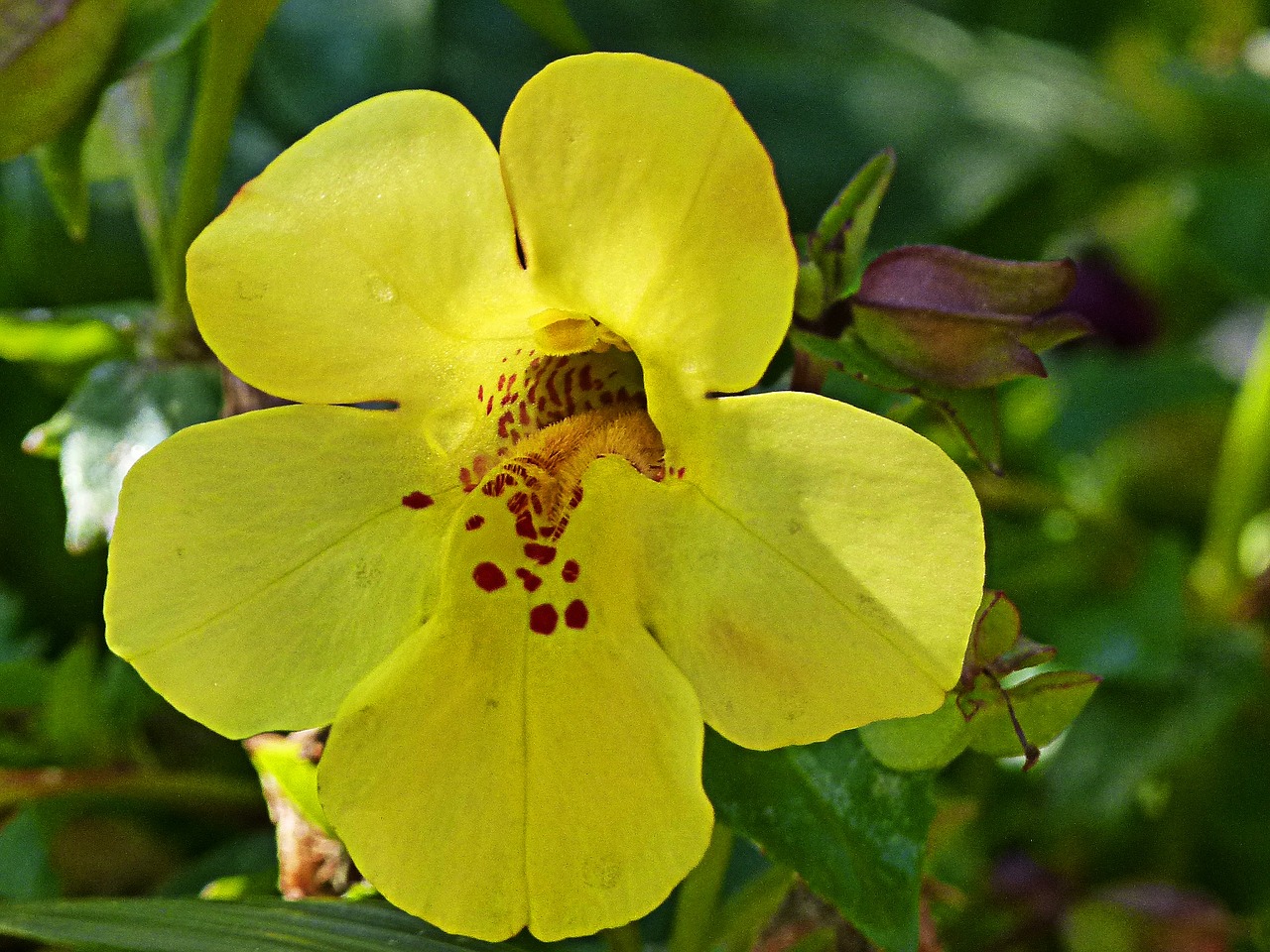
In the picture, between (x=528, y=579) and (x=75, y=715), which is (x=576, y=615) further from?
(x=75, y=715)

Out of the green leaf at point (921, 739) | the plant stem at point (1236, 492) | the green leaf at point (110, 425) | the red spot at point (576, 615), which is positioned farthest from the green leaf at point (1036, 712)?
the plant stem at point (1236, 492)

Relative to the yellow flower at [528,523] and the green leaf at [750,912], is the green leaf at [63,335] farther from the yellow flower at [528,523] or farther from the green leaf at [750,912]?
the green leaf at [750,912]

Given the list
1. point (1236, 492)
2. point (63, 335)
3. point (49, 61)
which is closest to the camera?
point (49, 61)

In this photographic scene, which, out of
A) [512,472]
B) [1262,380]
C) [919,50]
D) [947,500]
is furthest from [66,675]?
[919,50]

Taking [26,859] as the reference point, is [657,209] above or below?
above

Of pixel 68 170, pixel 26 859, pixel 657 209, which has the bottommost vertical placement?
pixel 26 859

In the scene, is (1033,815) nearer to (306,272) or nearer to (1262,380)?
(1262,380)

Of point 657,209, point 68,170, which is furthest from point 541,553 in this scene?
point 68,170
